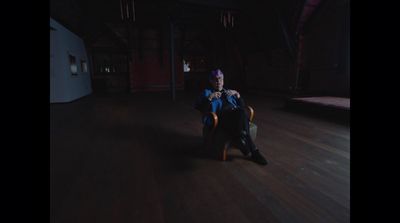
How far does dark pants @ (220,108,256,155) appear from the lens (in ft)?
7.68

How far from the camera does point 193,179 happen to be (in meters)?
2.05

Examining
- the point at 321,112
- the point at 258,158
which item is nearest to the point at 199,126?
the point at 258,158

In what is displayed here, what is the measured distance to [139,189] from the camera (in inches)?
74.0

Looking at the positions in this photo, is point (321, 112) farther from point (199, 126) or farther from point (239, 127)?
point (239, 127)

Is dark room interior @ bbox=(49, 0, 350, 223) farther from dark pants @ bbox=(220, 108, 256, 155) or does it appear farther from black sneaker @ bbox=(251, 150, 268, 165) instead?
dark pants @ bbox=(220, 108, 256, 155)

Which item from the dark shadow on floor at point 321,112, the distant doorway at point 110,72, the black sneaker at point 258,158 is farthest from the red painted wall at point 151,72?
the black sneaker at point 258,158

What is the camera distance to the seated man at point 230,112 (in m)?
2.35

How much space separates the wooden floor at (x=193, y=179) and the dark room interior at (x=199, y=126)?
0.01m

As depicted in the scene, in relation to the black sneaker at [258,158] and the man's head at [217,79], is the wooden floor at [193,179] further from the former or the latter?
the man's head at [217,79]

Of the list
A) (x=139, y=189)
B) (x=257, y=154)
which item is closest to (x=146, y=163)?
(x=139, y=189)

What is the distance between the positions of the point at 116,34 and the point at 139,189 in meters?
11.6

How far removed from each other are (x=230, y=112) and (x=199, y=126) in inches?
71.9

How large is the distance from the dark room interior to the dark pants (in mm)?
195
